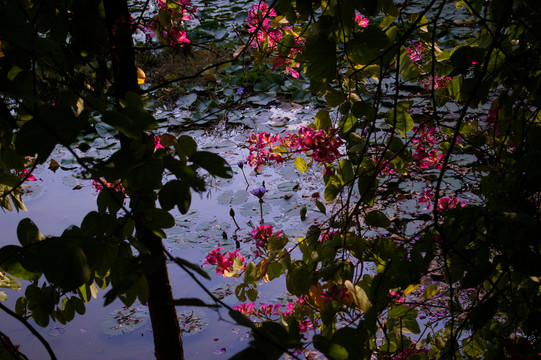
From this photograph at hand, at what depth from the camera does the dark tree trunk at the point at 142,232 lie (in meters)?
0.88

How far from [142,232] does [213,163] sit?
0.35 metres

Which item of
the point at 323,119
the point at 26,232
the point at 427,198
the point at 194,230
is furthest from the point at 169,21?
the point at 427,198

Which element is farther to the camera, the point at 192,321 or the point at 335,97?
the point at 192,321

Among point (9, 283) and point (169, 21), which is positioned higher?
point (169, 21)

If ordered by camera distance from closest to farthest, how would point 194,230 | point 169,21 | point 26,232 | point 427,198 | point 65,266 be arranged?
point 65,266 < point 26,232 < point 169,21 < point 427,198 < point 194,230

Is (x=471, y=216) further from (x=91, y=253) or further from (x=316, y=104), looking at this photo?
(x=316, y=104)

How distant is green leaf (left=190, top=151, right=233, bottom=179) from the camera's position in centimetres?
48

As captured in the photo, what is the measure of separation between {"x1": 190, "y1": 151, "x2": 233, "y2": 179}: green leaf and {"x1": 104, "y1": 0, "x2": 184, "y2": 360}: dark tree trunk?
0.92 ft

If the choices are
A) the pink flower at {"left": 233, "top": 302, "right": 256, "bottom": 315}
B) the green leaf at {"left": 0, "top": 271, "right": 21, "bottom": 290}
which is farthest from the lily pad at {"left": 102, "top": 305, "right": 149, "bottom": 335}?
the green leaf at {"left": 0, "top": 271, "right": 21, "bottom": 290}

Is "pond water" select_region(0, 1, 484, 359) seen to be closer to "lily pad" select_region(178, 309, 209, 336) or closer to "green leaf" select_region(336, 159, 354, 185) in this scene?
"lily pad" select_region(178, 309, 209, 336)

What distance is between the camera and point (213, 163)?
49cm

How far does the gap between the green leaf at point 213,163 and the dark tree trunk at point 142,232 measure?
28cm

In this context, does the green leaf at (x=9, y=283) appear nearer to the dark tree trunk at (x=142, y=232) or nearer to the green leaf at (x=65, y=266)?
the dark tree trunk at (x=142, y=232)

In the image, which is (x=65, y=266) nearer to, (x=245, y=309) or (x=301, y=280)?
(x=301, y=280)
